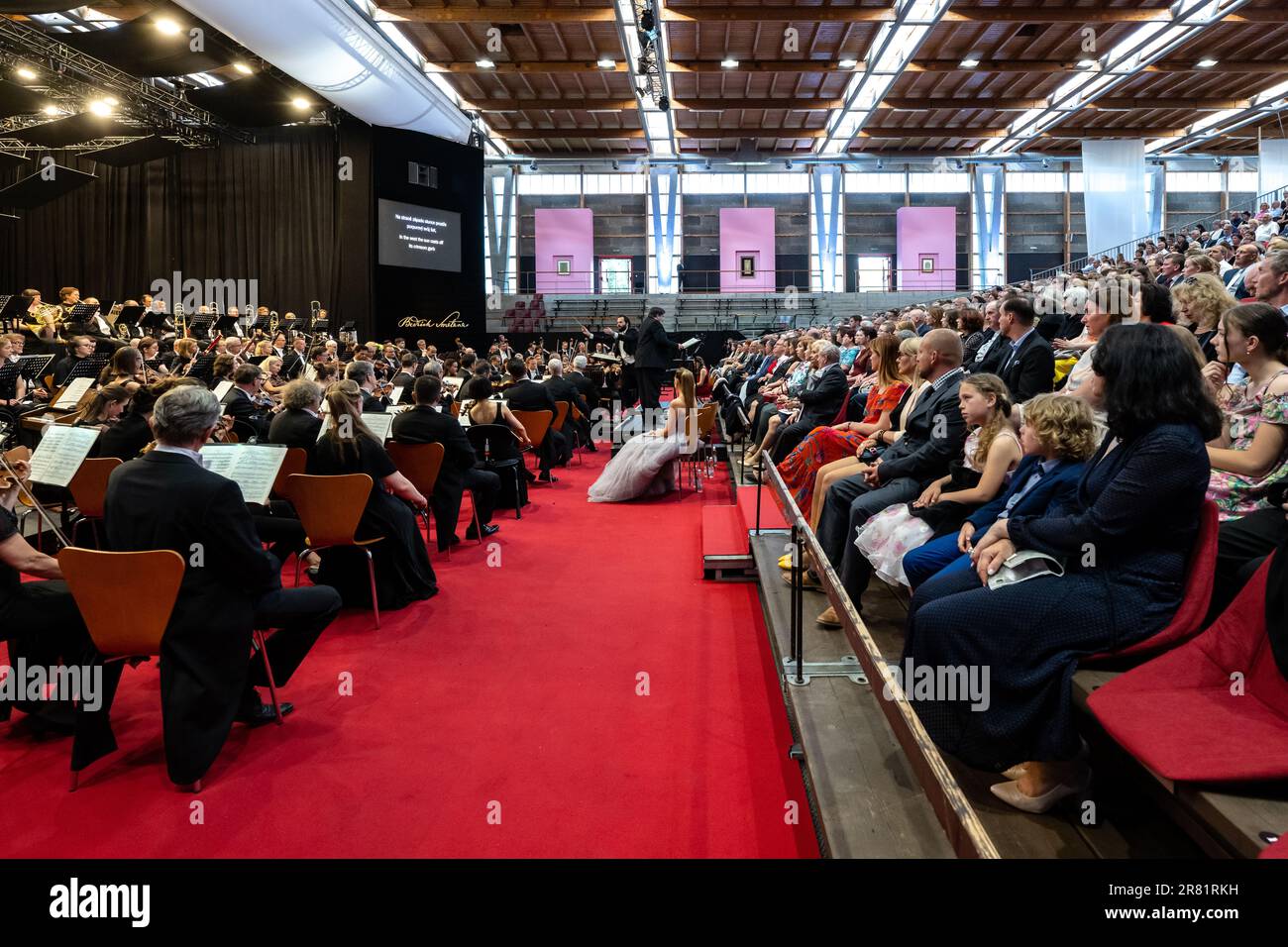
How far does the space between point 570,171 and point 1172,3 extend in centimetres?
1598

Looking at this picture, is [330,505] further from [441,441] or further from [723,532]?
[723,532]

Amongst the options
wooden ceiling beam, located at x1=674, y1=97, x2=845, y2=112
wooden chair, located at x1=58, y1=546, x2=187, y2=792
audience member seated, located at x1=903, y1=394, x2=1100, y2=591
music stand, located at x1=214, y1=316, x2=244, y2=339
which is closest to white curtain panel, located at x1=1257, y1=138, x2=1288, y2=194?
wooden ceiling beam, located at x1=674, y1=97, x2=845, y2=112

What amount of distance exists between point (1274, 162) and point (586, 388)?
17.9 meters

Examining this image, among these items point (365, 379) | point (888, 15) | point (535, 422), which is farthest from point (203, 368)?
point (888, 15)

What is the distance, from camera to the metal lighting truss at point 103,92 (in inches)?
430

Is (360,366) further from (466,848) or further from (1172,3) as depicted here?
(1172,3)

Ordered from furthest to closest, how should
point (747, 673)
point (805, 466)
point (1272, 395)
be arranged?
point (805, 466), point (747, 673), point (1272, 395)

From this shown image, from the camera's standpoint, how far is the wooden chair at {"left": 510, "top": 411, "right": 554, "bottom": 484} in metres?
7.83

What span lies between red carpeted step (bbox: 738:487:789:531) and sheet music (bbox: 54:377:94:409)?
532 centimetres

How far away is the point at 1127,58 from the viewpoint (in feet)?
50.2

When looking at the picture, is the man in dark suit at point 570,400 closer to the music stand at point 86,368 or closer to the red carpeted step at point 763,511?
the red carpeted step at point 763,511

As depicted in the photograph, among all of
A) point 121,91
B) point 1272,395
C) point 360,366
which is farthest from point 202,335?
point 1272,395

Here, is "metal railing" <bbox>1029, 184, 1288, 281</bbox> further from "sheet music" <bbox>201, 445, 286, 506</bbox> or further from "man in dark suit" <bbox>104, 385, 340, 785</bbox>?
"man in dark suit" <bbox>104, 385, 340, 785</bbox>

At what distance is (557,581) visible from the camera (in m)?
5.14
